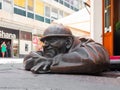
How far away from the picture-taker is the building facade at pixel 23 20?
29719 millimetres

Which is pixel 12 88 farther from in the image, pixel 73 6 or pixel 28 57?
pixel 73 6

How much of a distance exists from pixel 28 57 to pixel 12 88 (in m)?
0.90

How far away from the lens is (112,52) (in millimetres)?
6227

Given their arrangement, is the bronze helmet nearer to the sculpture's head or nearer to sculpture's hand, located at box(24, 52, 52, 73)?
the sculpture's head

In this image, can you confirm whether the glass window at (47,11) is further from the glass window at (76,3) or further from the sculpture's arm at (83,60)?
the sculpture's arm at (83,60)

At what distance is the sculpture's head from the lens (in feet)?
7.59

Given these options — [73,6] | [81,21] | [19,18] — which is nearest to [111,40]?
[81,21]

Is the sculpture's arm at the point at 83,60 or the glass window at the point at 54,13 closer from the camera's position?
the sculpture's arm at the point at 83,60

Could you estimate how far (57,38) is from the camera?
2316 millimetres

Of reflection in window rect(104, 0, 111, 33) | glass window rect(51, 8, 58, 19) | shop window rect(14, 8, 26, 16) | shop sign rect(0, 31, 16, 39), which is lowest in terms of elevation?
reflection in window rect(104, 0, 111, 33)

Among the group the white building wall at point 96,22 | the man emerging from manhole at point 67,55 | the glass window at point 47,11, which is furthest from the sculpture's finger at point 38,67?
the glass window at point 47,11

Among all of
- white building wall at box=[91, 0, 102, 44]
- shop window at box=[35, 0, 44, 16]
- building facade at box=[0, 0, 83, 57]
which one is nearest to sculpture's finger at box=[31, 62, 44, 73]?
white building wall at box=[91, 0, 102, 44]

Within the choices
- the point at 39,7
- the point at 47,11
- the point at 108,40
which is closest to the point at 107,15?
the point at 108,40

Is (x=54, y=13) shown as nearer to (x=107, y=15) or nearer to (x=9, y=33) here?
(x=9, y=33)
